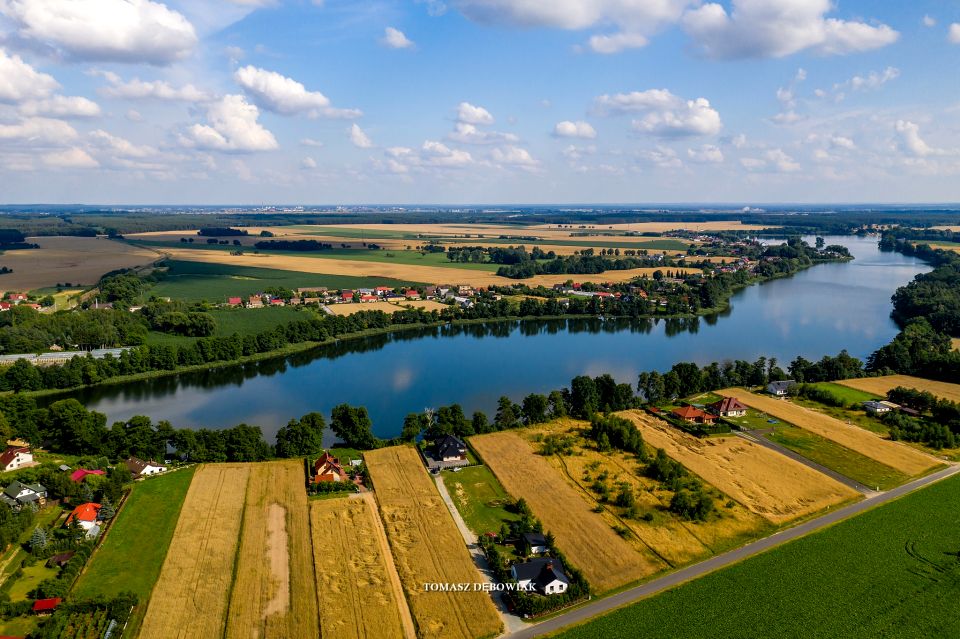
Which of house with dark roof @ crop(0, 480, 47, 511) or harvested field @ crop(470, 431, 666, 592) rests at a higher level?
house with dark roof @ crop(0, 480, 47, 511)

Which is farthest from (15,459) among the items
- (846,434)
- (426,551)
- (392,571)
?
(846,434)

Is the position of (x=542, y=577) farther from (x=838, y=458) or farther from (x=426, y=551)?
(x=838, y=458)

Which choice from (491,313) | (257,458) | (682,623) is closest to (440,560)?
(682,623)

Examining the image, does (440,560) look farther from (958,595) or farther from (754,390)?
(754,390)

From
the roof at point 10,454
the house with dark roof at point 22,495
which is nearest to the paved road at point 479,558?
the house with dark roof at point 22,495

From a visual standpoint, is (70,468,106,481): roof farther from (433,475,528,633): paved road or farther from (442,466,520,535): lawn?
(442,466,520,535): lawn

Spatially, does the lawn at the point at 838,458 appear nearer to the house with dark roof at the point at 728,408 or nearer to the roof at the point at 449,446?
the house with dark roof at the point at 728,408

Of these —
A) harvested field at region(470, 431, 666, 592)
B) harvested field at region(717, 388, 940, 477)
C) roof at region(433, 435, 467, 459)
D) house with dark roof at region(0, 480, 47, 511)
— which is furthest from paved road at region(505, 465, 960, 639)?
house with dark roof at region(0, 480, 47, 511)
